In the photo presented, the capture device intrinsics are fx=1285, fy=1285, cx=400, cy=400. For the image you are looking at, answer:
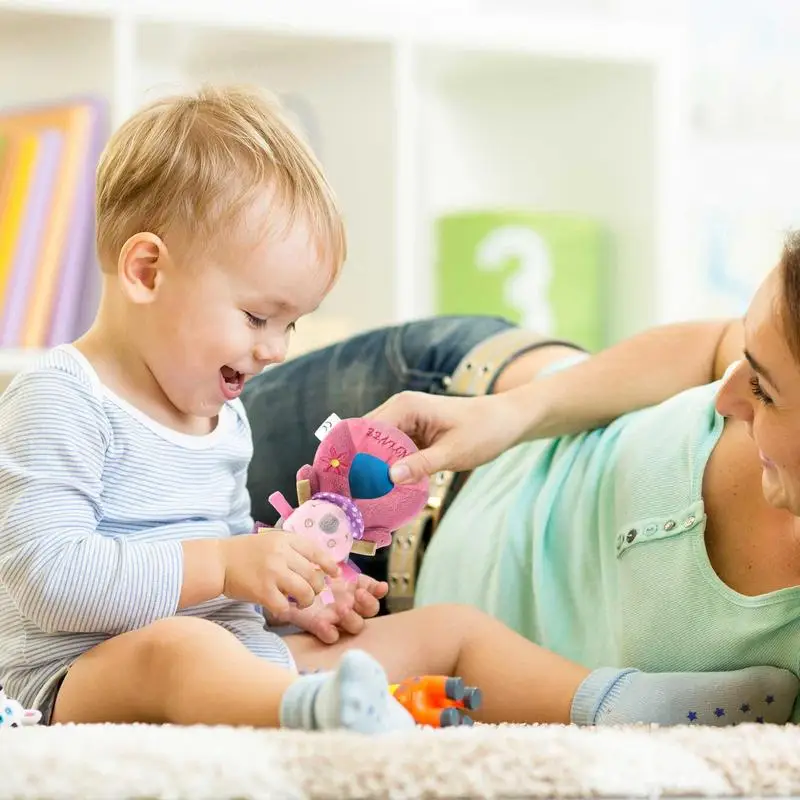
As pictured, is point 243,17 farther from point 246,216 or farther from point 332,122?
point 246,216

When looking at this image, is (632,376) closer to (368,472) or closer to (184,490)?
(368,472)

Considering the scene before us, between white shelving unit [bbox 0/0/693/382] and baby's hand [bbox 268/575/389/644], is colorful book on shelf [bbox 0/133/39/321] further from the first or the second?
baby's hand [bbox 268/575/389/644]

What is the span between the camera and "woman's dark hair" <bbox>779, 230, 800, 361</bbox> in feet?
2.74

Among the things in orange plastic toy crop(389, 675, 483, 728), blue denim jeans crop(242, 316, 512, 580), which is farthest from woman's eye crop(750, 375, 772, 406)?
blue denim jeans crop(242, 316, 512, 580)

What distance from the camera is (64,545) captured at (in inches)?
37.3

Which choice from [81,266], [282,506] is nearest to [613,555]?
[282,506]

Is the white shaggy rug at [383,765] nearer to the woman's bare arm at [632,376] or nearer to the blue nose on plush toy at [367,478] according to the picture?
the blue nose on plush toy at [367,478]

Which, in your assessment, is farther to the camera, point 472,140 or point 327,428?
point 472,140

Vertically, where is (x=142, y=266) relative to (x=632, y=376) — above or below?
above

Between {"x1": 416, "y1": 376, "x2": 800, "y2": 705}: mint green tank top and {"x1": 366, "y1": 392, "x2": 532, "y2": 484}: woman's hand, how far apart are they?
91 millimetres

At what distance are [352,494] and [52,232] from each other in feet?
4.19

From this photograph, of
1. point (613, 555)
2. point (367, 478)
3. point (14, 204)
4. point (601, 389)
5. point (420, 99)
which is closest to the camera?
point (367, 478)

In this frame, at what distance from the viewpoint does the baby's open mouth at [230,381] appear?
1067 mm

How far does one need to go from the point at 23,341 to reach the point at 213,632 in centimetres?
134
